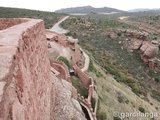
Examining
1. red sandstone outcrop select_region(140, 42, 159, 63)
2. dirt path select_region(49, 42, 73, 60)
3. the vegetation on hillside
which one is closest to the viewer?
dirt path select_region(49, 42, 73, 60)

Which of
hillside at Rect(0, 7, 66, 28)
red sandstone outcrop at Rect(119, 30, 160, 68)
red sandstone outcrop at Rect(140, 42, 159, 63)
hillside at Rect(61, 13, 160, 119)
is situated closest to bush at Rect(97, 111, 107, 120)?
hillside at Rect(61, 13, 160, 119)

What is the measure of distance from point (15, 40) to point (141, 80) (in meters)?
33.8

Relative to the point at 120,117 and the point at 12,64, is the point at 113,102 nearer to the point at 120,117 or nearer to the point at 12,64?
the point at 120,117

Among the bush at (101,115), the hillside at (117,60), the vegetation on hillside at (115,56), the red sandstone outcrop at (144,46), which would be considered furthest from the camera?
the red sandstone outcrop at (144,46)

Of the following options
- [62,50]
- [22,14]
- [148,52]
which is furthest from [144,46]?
[22,14]

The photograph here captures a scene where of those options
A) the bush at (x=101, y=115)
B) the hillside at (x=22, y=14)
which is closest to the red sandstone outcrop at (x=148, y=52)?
the bush at (x=101, y=115)

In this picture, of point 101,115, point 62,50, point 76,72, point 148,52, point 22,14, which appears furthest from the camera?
point 22,14

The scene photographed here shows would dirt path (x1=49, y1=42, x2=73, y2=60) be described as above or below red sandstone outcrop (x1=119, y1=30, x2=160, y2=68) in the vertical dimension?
above

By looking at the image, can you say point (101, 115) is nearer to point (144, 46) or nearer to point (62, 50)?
point (62, 50)

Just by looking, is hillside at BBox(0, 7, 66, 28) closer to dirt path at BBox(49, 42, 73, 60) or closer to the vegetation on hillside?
the vegetation on hillside

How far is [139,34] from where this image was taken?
4659 centimetres

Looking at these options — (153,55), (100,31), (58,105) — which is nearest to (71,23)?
(100,31)

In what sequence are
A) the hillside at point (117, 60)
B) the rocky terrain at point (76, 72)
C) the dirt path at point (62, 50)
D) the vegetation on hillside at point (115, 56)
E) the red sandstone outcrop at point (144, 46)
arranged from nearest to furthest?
1. the rocky terrain at point (76, 72)
2. the dirt path at point (62, 50)
3. the hillside at point (117, 60)
4. the vegetation on hillside at point (115, 56)
5. the red sandstone outcrop at point (144, 46)

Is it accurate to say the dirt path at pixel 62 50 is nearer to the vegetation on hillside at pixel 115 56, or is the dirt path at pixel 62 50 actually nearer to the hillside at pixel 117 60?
the hillside at pixel 117 60
